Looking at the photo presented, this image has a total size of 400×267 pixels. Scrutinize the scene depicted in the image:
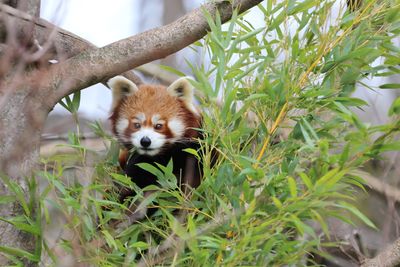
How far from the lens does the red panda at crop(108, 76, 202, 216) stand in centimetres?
306

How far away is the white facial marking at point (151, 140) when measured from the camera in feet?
10.0

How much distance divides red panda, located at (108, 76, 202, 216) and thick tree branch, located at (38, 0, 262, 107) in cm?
49

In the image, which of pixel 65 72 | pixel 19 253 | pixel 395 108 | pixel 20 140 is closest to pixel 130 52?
pixel 65 72

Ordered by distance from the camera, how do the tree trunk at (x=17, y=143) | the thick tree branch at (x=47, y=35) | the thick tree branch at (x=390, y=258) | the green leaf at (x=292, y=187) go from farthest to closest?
the thick tree branch at (x=390, y=258)
the tree trunk at (x=17, y=143)
the thick tree branch at (x=47, y=35)
the green leaf at (x=292, y=187)

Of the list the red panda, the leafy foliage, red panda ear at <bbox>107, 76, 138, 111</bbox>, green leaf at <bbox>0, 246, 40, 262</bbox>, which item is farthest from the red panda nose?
green leaf at <bbox>0, 246, 40, 262</bbox>

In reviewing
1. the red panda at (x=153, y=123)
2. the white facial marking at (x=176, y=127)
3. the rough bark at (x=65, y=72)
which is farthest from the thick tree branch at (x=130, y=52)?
the white facial marking at (x=176, y=127)

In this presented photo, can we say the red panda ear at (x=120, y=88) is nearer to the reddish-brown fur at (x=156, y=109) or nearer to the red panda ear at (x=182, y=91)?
the reddish-brown fur at (x=156, y=109)

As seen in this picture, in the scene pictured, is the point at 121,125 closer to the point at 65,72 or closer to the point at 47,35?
the point at 65,72

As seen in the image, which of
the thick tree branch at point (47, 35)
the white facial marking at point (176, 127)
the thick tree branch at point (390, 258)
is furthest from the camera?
→ the white facial marking at point (176, 127)

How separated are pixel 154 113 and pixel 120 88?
19 centimetres

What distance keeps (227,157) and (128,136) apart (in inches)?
36.9

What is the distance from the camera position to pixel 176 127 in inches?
124

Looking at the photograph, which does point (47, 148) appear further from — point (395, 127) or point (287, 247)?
point (395, 127)

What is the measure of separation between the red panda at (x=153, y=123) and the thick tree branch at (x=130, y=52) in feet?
1.60
